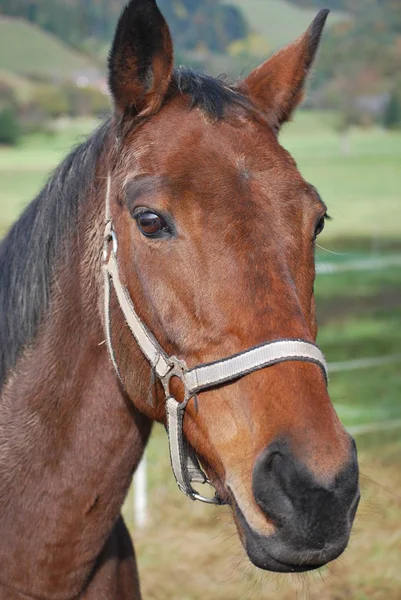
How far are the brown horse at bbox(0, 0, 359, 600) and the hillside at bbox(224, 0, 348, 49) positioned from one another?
10.0 metres

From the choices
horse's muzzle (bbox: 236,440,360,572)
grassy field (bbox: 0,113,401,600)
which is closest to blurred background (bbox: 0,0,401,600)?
grassy field (bbox: 0,113,401,600)

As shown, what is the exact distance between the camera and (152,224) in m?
2.08

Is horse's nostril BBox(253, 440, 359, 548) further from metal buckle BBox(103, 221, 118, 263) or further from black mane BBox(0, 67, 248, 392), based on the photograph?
black mane BBox(0, 67, 248, 392)

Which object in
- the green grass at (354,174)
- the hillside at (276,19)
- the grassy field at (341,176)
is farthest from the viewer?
the green grass at (354,174)

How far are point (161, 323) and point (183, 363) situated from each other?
131mm

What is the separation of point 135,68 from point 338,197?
62.1 ft

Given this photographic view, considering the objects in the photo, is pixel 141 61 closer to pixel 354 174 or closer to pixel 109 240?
pixel 109 240

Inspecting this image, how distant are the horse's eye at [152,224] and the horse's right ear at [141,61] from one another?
14.9 inches

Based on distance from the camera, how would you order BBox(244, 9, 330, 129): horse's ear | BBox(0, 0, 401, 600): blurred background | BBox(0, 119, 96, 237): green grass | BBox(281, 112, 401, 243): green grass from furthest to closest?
BBox(281, 112, 401, 243): green grass, BBox(0, 119, 96, 237): green grass, BBox(0, 0, 401, 600): blurred background, BBox(244, 9, 330, 129): horse's ear

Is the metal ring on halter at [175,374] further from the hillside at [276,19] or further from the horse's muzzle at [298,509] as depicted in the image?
the hillside at [276,19]

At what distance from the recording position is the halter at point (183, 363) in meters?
1.89

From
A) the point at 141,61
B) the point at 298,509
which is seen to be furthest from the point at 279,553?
the point at 141,61

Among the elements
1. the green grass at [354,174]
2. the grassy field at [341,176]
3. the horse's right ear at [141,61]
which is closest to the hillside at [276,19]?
the grassy field at [341,176]

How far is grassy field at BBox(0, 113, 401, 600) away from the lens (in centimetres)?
488
